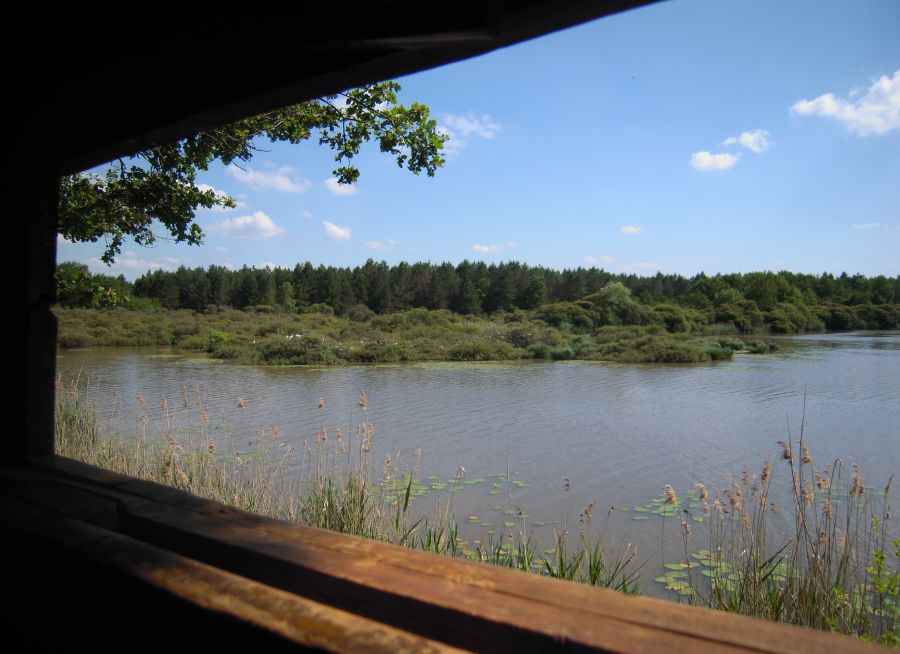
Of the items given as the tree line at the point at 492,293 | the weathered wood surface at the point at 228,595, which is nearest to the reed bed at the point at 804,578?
the weathered wood surface at the point at 228,595

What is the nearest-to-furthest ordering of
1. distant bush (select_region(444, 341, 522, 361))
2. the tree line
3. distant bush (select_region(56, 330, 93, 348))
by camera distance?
distant bush (select_region(444, 341, 522, 361)), distant bush (select_region(56, 330, 93, 348)), the tree line

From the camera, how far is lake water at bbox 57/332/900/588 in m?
6.50

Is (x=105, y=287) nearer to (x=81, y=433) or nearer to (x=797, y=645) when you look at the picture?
(x=81, y=433)

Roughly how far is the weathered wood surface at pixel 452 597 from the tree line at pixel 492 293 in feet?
107

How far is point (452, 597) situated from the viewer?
0.88 m

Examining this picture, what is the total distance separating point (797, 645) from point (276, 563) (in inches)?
29.9

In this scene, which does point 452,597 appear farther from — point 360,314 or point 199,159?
point 360,314

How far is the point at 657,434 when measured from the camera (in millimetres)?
9125

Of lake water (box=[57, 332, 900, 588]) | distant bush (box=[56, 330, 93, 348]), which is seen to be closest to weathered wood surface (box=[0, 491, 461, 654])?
lake water (box=[57, 332, 900, 588])

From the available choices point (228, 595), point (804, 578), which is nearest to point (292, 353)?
point (804, 578)

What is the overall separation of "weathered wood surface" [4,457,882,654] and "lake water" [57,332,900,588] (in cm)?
341

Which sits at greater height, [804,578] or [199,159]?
[199,159]

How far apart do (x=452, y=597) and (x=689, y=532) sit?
332cm

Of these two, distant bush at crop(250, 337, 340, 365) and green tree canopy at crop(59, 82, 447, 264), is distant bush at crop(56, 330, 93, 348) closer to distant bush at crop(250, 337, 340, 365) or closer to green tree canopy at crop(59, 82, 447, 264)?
distant bush at crop(250, 337, 340, 365)
